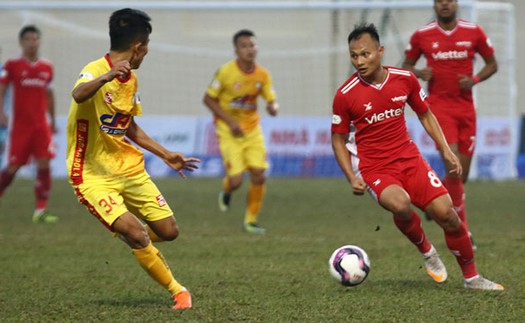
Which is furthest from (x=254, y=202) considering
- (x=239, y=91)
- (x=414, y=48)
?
(x=414, y=48)

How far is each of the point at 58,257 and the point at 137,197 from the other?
8.97 ft

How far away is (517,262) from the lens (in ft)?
26.3

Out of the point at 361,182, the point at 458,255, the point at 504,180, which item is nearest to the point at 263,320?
the point at 361,182

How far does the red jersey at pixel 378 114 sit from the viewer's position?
6.79 meters

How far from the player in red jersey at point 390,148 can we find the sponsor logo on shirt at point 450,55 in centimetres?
232

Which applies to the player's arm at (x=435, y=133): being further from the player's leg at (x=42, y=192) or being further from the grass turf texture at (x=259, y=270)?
the player's leg at (x=42, y=192)

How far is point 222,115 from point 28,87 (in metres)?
2.77

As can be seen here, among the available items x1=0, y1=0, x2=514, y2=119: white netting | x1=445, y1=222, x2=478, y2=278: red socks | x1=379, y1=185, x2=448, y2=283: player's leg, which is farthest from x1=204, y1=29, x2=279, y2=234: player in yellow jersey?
x1=0, y1=0, x2=514, y2=119: white netting

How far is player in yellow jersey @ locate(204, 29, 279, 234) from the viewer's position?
36.7 feet

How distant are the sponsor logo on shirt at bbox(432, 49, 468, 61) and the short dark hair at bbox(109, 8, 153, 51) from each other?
12.4ft

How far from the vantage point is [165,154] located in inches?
255

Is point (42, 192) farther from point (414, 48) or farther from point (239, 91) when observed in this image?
point (414, 48)

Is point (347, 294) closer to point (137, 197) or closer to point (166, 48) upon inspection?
point (137, 197)

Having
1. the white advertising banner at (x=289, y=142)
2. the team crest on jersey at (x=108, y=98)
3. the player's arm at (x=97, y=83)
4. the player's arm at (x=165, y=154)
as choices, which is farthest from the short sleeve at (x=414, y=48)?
the white advertising banner at (x=289, y=142)
